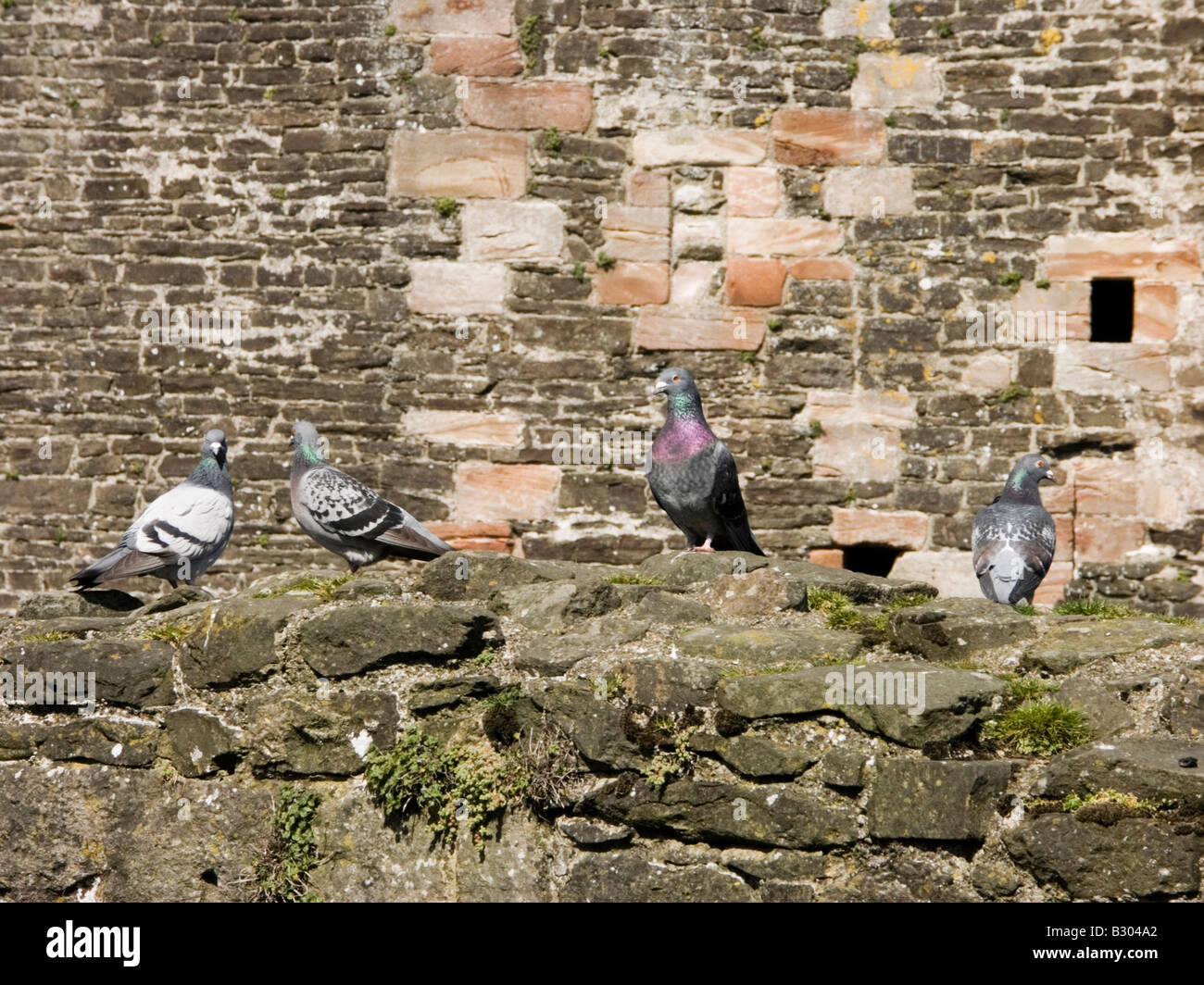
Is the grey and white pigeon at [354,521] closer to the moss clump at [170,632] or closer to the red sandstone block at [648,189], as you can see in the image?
the moss clump at [170,632]

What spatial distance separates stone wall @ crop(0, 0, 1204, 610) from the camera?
30.7 feet

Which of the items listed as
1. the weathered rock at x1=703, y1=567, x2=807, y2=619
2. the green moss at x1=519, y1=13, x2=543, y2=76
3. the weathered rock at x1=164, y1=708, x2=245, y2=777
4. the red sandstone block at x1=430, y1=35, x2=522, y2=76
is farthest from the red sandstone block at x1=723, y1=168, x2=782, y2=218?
the weathered rock at x1=164, y1=708, x2=245, y2=777

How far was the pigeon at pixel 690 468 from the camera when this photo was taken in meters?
6.77

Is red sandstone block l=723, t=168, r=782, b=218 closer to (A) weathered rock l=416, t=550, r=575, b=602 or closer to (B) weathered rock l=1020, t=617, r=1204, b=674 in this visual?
(A) weathered rock l=416, t=550, r=575, b=602

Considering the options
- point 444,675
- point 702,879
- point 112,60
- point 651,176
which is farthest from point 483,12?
point 702,879

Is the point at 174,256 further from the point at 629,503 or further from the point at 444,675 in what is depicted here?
the point at 444,675

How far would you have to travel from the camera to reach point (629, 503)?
9.41 m

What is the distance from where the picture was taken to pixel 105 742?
4883mm

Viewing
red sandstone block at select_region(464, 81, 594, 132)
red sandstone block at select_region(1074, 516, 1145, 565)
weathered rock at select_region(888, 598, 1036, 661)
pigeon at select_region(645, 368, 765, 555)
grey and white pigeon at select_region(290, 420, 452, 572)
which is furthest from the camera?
red sandstone block at select_region(464, 81, 594, 132)

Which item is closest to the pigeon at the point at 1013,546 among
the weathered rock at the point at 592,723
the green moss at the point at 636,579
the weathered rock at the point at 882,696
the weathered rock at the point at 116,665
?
the green moss at the point at 636,579

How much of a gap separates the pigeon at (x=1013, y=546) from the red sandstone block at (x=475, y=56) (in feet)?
15.0

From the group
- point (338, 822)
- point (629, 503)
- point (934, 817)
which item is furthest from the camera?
point (629, 503)

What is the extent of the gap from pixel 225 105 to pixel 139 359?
5.79ft

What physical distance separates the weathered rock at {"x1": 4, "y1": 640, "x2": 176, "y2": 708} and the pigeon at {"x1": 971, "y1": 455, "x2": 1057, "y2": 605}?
137 inches
